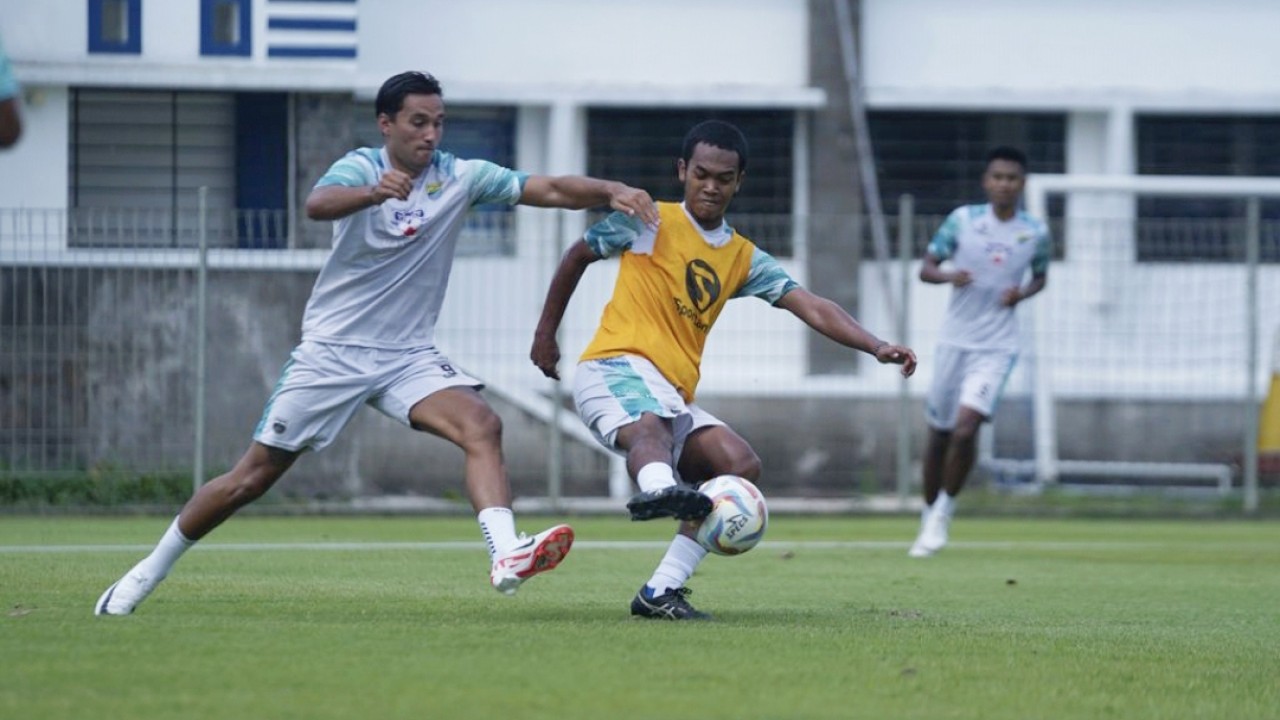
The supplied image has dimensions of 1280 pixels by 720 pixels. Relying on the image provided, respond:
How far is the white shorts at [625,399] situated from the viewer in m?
8.20

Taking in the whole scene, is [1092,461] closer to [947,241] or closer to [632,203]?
[947,241]

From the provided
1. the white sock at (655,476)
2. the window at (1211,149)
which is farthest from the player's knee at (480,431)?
the window at (1211,149)

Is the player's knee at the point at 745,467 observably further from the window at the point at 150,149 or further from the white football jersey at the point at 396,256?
the window at the point at 150,149

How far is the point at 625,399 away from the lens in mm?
8219

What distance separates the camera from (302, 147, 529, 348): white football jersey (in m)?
8.11

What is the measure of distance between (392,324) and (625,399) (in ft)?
2.95

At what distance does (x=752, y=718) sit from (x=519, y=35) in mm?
17557

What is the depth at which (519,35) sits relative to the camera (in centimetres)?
2259

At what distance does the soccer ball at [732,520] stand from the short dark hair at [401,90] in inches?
69.5

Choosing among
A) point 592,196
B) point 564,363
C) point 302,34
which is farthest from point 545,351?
point 302,34

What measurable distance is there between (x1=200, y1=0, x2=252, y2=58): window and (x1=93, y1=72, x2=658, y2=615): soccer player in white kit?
12.1m

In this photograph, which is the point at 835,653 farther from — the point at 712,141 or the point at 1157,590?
the point at 1157,590

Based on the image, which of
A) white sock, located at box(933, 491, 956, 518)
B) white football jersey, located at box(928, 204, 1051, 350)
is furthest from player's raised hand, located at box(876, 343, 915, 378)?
white football jersey, located at box(928, 204, 1051, 350)

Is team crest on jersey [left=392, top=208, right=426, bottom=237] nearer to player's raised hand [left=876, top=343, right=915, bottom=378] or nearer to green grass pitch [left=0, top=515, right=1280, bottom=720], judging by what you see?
green grass pitch [left=0, top=515, right=1280, bottom=720]
